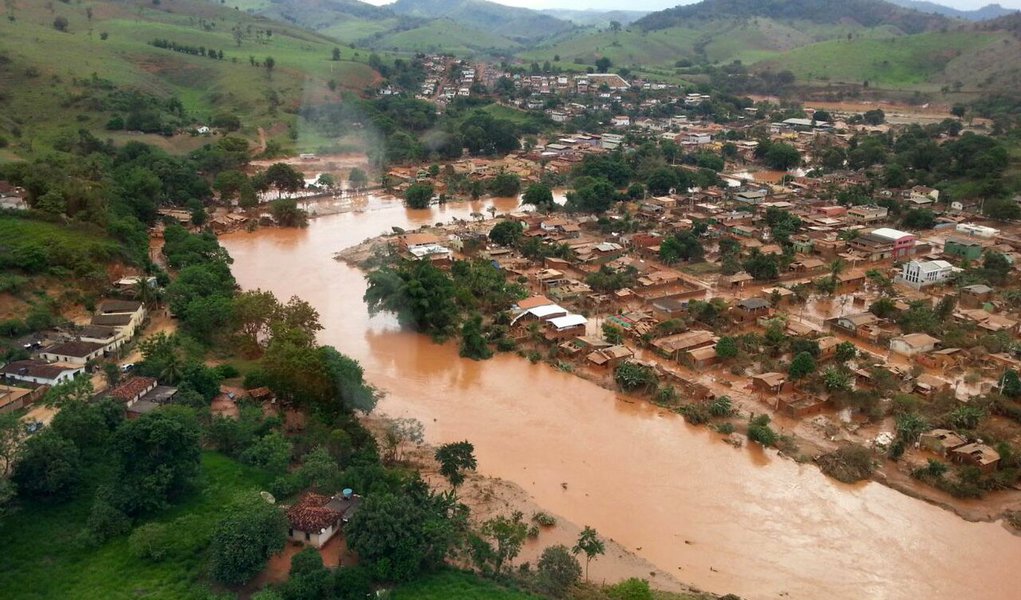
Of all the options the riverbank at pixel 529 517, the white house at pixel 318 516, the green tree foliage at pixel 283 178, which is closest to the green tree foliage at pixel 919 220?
the riverbank at pixel 529 517

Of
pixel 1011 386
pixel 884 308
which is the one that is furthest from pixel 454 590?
pixel 884 308

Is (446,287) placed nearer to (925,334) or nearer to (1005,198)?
(925,334)

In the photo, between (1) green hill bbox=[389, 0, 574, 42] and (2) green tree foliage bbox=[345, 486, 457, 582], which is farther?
(1) green hill bbox=[389, 0, 574, 42]

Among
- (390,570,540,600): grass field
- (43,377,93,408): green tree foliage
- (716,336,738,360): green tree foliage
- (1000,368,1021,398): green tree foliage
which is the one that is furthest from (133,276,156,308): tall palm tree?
(1000,368,1021,398): green tree foliage

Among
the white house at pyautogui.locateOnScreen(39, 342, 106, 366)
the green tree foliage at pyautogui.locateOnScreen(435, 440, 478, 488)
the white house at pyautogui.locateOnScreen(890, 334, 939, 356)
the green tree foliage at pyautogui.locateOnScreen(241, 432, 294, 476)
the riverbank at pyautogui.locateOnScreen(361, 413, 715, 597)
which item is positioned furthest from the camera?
the white house at pyautogui.locateOnScreen(890, 334, 939, 356)

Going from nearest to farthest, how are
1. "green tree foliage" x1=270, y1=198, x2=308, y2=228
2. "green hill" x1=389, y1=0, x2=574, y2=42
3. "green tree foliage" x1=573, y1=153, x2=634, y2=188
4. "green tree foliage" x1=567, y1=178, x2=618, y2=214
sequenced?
"green tree foliage" x1=270, y1=198, x2=308, y2=228, "green tree foliage" x1=567, y1=178, x2=618, y2=214, "green tree foliage" x1=573, y1=153, x2=634, y2=188, "green hill" x1=389, y1=0, x2=574, y2=42

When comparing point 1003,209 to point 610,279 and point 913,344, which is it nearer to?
point 913,344

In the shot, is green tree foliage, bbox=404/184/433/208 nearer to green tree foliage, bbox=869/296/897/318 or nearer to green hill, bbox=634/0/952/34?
green tree foliage, bbox=869/296/897/318
